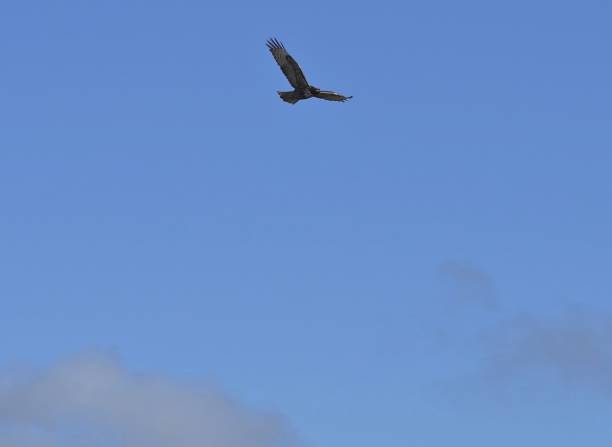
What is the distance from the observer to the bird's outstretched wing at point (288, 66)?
82.6m

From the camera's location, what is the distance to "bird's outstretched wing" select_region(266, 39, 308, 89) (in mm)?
82562

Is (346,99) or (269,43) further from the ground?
(269,43)

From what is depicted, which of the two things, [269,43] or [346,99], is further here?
[269,43]

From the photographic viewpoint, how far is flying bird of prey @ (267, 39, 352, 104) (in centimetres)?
8238

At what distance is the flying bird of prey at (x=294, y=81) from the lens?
270 ft

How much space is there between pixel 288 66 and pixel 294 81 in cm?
219

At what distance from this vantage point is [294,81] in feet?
→ 274

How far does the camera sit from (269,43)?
8581cm

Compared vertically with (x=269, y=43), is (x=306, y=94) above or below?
below

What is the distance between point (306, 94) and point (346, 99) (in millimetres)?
6402

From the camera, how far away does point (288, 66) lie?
8444 centimetres

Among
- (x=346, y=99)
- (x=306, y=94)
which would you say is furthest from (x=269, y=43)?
(x=346, y=99)

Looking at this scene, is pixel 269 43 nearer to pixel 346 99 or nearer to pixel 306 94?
pixel 306 94

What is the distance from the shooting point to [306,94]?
8269 centimetres
